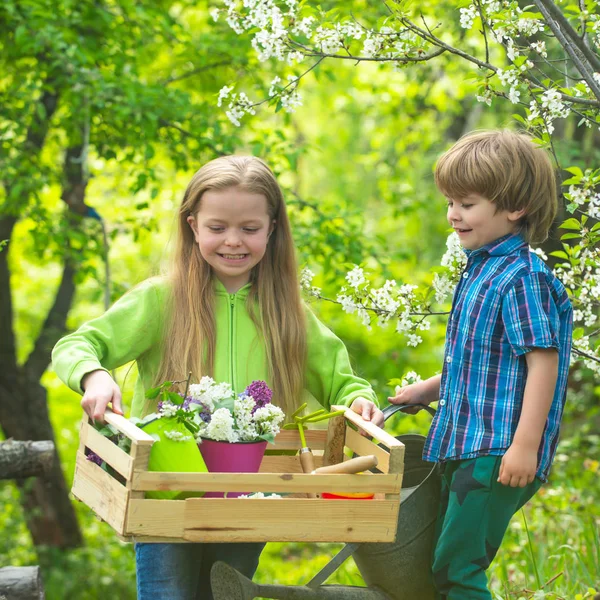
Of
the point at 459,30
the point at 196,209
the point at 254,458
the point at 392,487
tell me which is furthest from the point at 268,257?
the point at 459,30

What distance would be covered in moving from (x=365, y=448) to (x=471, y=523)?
1.03ft

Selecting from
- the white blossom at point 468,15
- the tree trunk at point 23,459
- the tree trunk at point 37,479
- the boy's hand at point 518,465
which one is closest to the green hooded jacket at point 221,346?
the boy's hand at point 518,465

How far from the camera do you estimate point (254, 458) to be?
212 centimetres

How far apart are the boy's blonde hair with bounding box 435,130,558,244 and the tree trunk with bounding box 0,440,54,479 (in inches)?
84.5

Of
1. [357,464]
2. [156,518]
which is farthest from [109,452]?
[357,464]

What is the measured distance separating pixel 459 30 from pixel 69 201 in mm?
2481

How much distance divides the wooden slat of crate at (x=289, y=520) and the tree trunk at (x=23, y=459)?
2.00 meters

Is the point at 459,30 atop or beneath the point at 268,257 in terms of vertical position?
atop

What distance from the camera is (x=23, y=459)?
12.0ft

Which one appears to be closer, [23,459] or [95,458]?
[95,458]

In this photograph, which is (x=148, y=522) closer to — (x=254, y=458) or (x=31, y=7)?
(x=254, y=458)

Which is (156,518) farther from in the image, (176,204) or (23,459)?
(176,204)

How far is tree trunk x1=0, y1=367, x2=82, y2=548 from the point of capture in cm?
554

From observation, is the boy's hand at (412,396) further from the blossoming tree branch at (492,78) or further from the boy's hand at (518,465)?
the boy's hand at (518,465)
